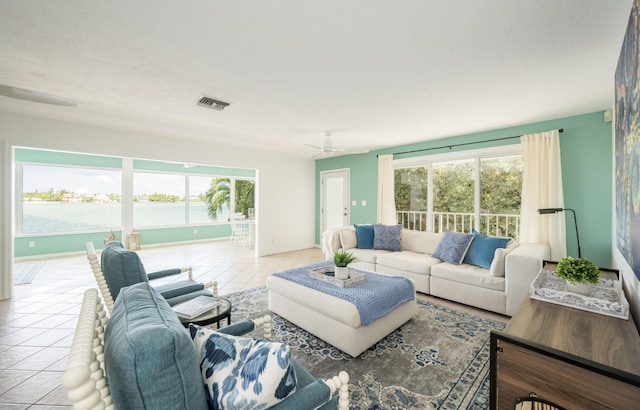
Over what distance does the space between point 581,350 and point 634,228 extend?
0.76 metres

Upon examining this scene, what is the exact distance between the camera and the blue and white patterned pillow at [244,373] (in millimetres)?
891

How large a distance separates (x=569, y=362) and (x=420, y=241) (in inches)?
130

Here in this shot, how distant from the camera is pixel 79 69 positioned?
2.28 metres

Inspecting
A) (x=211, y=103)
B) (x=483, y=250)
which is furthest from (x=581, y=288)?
(x=211, y=103)

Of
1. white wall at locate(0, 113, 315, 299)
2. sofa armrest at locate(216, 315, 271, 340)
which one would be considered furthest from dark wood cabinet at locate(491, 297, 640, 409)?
white wall at locate(0, 113, 315, 299)

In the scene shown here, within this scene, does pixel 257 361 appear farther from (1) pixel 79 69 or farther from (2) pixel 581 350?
(1) pixel 79 69

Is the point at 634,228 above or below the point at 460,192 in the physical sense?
below

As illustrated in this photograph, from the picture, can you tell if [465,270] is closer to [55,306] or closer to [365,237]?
[365,237]

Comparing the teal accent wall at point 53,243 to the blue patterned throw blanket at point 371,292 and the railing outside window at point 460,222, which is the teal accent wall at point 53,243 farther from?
the railing outside window at point 460,222

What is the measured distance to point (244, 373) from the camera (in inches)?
36.4

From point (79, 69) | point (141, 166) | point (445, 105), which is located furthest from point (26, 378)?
point (141, 166)

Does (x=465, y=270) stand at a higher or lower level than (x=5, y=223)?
lower

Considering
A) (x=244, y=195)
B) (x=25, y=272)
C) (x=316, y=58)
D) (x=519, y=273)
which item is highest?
(x=316, y=58)

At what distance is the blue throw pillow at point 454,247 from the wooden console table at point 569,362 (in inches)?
85.3
